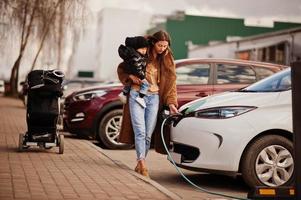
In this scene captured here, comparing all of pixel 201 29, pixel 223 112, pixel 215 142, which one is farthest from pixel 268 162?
pixel 201 29

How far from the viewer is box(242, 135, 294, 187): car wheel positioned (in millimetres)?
7422

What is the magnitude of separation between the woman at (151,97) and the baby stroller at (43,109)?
158cm

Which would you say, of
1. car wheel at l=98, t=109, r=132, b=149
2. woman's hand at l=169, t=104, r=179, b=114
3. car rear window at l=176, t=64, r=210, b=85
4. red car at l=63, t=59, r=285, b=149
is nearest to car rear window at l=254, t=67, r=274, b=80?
red car at l=63, t=59, r=285, b=149

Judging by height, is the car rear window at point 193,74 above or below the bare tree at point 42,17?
below

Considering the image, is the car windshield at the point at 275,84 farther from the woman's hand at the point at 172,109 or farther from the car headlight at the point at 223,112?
the woman's hand at the point at 172,109

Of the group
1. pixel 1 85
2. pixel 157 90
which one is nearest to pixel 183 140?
pixel 157 90

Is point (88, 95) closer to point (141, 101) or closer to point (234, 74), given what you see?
point (234, 74)

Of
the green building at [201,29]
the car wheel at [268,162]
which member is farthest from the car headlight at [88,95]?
the green building at [201,29]

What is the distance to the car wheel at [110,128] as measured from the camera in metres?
12.1

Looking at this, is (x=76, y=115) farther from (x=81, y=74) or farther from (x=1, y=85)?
(x=81, y=74)

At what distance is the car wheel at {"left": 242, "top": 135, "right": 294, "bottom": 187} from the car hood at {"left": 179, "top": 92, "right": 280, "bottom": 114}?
484mm

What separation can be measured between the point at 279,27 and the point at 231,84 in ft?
254

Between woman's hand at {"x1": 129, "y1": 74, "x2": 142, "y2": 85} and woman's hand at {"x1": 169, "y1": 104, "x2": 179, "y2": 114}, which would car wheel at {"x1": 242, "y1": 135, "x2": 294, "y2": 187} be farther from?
woman's hand at {"x1": 129, "y1": 74, "x2": 142, "y2": 85}

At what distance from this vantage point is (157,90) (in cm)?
838
